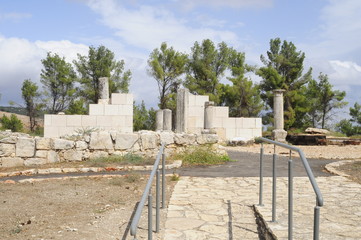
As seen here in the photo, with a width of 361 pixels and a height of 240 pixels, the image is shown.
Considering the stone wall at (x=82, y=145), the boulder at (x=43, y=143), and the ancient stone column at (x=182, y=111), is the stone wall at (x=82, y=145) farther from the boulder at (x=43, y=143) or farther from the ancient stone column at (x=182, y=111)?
the ancient stone column at (x=182, y=111)

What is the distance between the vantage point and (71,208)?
18.5 ft

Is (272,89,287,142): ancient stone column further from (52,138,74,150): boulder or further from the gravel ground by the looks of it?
(52,138,74,150): boulder

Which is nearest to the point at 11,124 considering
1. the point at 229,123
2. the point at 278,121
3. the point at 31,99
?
the point at 31,99

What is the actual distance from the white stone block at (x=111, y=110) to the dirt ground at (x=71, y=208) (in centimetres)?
959

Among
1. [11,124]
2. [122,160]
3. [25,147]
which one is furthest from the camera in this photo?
[11,124]

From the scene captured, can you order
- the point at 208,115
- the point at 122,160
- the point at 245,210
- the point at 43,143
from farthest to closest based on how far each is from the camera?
the point at 208,115
the point at 122,160
the point at 43,143
the point at 245,210

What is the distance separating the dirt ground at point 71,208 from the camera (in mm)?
4496

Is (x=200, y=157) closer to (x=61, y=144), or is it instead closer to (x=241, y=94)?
(x=61, y=144)

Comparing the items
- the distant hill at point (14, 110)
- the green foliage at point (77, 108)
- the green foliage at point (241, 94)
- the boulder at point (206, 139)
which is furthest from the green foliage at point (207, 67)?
the boulder at point (206, 139)

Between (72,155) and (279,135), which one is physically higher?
(279,135)

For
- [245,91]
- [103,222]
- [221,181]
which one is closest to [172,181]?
[221,181]

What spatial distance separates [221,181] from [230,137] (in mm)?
14784

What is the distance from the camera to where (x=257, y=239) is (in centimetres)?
436

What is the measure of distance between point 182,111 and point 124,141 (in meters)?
9.90
